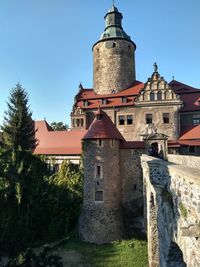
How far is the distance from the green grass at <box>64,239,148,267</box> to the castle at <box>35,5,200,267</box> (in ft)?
2.67

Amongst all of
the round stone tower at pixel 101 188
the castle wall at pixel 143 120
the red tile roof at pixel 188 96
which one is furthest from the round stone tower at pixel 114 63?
the round stone tower at pixel 101 188

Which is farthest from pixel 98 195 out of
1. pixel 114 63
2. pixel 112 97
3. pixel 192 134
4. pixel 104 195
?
pixel 114 63

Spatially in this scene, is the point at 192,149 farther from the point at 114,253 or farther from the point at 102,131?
the point at 114,253

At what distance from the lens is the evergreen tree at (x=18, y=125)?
27.3 meters

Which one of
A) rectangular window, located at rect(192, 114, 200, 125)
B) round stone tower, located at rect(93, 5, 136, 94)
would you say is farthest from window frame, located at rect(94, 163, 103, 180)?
round stone tower, located at rect(93, 5, 136, 94)

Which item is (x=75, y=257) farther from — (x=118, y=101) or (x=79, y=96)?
(x=79, y=96)

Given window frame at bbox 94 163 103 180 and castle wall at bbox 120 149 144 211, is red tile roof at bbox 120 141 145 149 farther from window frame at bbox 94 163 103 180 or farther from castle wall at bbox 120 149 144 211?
window frame at bbox 94 163 103 180

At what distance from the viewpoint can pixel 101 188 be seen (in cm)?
2048

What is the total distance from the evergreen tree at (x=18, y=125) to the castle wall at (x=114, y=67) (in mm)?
A: 9745

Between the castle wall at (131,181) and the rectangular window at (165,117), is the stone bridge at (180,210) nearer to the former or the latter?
the castle wall at (131,181)

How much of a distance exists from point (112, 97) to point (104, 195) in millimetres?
14351

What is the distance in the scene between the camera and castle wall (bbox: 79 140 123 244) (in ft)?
65.7

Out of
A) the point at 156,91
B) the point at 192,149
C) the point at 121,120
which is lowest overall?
the point at 192,149

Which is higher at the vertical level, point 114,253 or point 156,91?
point 156,91
